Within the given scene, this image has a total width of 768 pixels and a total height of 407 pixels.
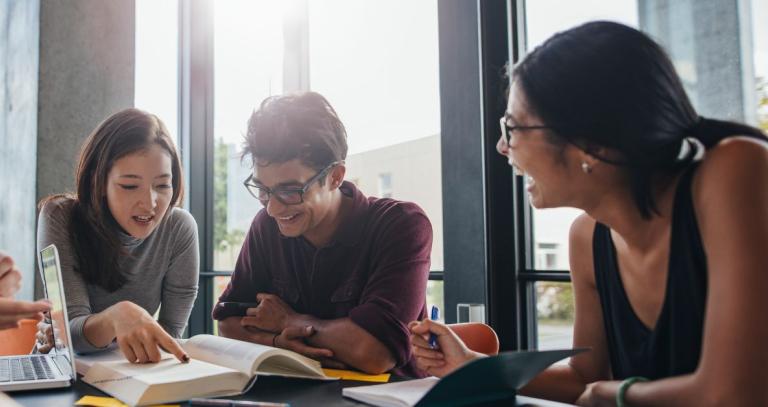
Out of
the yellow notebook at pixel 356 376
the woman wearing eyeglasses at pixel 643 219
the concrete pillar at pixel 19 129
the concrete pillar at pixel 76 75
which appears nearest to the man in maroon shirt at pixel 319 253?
the yellow notebook at pixel 356 376

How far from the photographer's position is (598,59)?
1129 mm

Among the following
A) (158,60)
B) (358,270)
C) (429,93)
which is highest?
(158,60)

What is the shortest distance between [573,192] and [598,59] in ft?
0.84

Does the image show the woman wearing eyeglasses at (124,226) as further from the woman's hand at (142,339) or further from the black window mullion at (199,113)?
the black window mullion at (199,113)

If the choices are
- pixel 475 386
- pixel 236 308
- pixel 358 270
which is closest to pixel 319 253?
pixel 358 270

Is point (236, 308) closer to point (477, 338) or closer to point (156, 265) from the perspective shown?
point (156, 265)

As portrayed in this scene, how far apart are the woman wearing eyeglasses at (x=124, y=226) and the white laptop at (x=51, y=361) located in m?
0.24

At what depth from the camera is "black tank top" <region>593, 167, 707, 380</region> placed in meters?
1.11

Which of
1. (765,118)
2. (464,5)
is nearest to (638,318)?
(765,118)

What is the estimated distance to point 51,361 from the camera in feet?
5.23

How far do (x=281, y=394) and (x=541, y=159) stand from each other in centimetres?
66

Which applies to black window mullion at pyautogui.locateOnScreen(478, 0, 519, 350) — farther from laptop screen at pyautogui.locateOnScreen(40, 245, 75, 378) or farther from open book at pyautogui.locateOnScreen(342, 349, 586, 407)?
laptop screen at pyautogui.locateOnScreen(40, 245, 75, 378)

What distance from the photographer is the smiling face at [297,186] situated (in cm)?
184

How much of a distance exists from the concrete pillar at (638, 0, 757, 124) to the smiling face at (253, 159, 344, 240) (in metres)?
1.07
